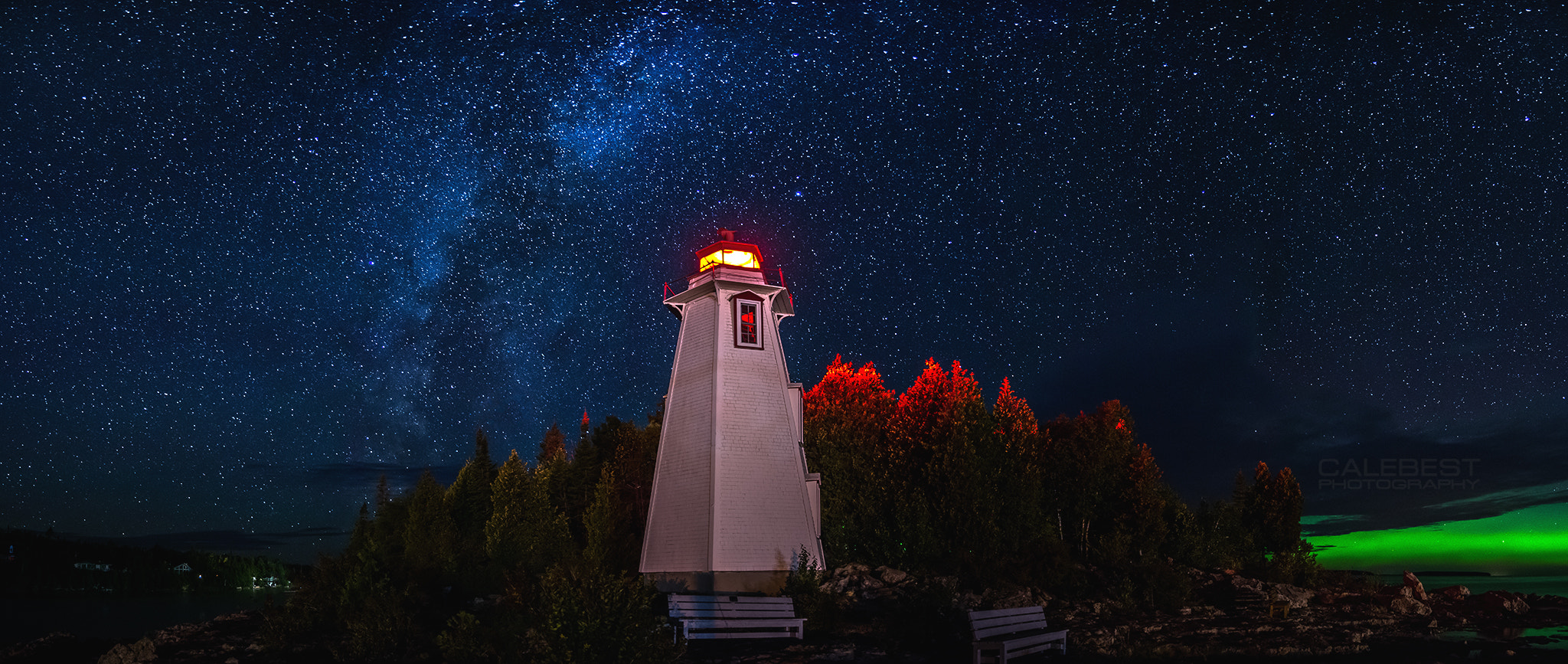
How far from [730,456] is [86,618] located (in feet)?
274

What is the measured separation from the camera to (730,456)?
93.8 feet

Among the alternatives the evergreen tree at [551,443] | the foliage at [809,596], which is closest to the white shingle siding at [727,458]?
the foliage at [809,596]

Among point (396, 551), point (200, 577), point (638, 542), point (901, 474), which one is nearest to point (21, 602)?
point (200, 577)

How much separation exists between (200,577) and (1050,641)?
629 feet

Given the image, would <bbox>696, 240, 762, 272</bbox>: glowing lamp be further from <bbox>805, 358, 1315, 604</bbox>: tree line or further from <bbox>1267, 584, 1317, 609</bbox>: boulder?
<bbox>1267, 584, 1317, 609</bbox>: boulder

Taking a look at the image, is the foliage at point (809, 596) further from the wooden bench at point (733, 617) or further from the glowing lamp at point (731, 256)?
the glowing lamp at point (731, 256)

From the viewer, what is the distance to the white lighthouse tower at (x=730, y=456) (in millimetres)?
28109

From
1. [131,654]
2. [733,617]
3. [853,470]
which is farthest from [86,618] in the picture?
[733,617]

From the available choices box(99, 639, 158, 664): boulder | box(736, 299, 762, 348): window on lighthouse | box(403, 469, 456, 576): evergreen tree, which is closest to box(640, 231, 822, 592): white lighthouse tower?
box(736, 299, 762, 348): window on lighthouse

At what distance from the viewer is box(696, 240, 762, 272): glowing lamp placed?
108 ft

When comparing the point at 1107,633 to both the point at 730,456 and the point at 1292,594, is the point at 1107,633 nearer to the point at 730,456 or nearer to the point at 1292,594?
the point at 730,456

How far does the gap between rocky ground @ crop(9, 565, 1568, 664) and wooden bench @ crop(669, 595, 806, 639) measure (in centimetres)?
38

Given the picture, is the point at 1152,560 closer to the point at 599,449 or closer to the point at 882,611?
the point at 882,611

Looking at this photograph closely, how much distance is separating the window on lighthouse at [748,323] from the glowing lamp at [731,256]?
6.07 ft
